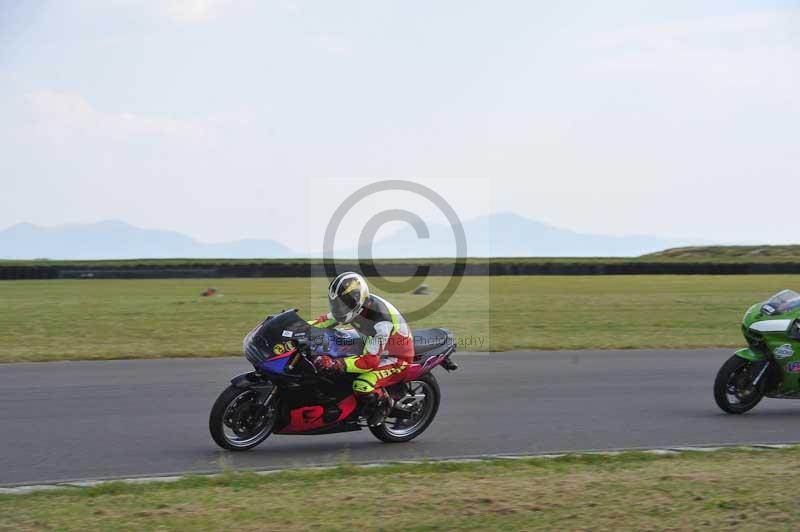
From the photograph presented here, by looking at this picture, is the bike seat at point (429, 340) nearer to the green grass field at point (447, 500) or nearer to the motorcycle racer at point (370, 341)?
the motorcycle racer at point (370, 341)

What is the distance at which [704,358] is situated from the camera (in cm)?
1498

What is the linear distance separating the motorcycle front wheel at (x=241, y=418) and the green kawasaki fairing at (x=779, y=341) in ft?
17.1

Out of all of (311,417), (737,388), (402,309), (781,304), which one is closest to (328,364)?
(311,417)

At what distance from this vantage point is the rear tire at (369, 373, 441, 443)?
341 inches

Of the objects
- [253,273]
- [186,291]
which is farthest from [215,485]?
[253,273]

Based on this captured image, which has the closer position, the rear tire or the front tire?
the rear tire

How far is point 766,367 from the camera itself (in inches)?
393

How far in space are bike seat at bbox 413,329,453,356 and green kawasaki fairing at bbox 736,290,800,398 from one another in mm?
3369

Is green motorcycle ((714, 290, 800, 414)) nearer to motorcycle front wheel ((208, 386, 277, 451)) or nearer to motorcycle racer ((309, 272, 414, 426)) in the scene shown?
motorcycle racer ((309, 272, 414, 426))

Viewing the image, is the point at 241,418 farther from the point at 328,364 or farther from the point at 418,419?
the point at 418,419

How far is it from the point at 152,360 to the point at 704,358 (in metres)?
8.71

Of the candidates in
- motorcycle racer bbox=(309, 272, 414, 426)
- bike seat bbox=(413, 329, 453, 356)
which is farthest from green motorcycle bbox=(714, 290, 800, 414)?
motorcycle racer bbox=(309, 272, 414, 426)

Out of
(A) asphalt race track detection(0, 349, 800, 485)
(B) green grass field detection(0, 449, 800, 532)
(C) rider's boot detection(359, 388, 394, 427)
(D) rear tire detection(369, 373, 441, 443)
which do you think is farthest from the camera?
(D) rear tire detection(369, 373, 441, 443)

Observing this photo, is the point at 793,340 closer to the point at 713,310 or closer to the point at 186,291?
the point at 713,310
